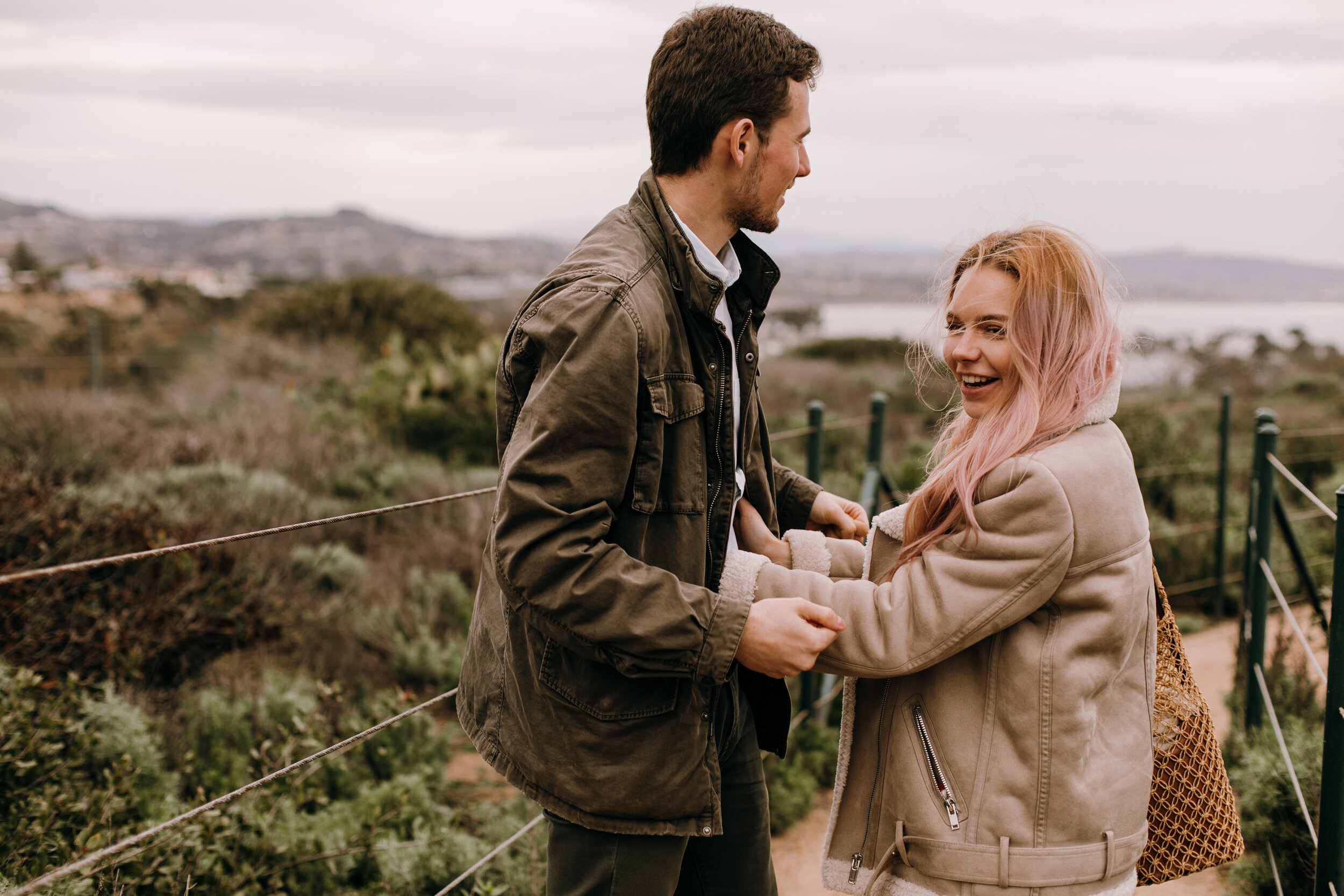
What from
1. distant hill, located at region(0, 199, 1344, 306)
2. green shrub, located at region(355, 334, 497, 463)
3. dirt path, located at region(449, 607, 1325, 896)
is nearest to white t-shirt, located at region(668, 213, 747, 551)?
dirt path, located at region(449, 607, 1325, 896)

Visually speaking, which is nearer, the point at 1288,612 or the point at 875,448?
the point at 1288,612

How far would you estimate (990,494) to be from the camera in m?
1.58

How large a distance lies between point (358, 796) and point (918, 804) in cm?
286

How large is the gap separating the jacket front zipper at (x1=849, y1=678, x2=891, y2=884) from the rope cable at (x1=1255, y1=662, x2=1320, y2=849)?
4.28 feet

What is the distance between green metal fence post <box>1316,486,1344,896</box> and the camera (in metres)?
2.09

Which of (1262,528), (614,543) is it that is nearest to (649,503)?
(614,543)

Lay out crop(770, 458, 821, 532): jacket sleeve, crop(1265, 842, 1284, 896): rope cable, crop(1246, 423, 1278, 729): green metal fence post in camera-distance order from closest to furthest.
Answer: crop(770, 458, 821, 532): jacket sleeve → crop(1265, 842, 1284, 896): rope cable → crop(1246, 423, 1278, 729): green metal fence post

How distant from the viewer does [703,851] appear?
74.5 inches

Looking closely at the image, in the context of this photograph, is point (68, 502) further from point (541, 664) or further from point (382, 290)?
point (382, 290)

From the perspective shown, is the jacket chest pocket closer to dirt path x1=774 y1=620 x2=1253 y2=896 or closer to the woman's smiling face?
the woman's smiling face

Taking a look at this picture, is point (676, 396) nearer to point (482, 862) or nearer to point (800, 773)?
point (482, 862)

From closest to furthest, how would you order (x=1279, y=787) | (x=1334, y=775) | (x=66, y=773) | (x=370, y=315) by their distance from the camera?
(x=1334, y=775) → (x=66, y=773) → (x=1279, y=787) → (x=370, y=315)

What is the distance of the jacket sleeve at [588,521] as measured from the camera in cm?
138

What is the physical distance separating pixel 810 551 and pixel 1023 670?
0.49 metres
